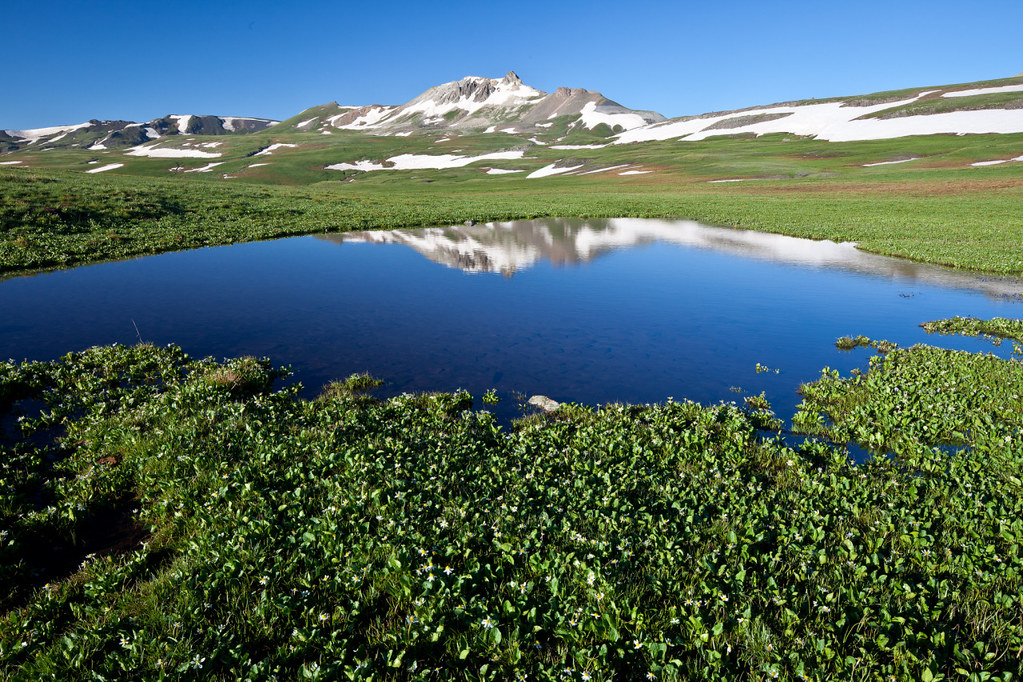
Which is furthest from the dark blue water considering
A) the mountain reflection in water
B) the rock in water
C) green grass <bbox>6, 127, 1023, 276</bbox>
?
green grass <bbox>6, 127, 1023, 276</bbox>

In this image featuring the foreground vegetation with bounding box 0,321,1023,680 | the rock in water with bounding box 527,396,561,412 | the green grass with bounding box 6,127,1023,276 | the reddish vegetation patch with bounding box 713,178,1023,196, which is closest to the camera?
the foreground vegetation with bounding box 0,321,1023,680

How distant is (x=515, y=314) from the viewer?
809 inches

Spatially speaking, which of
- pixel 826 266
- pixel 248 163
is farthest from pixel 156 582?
pixel 248 163

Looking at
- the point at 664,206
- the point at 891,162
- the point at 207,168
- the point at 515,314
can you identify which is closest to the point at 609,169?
the point at 891,162

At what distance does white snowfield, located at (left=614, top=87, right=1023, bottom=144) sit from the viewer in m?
127

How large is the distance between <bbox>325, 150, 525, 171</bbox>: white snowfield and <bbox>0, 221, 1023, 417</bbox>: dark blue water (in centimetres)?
15019

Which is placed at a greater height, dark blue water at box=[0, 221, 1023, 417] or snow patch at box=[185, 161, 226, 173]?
snow patch at box=[185, 161, 226, 173]

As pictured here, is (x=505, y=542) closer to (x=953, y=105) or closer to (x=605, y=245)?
(x=605, y=245)

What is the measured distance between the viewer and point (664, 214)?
60625mm

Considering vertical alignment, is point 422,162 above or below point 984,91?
below

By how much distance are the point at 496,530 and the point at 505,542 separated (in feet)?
0.86

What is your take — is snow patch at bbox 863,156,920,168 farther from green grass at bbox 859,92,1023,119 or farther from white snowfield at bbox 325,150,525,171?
white snowfield at bbox 325,150,525,171

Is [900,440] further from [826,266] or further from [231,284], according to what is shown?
[231,284]

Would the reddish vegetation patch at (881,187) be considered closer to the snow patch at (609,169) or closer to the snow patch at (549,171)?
the snow patch at (609,169)
